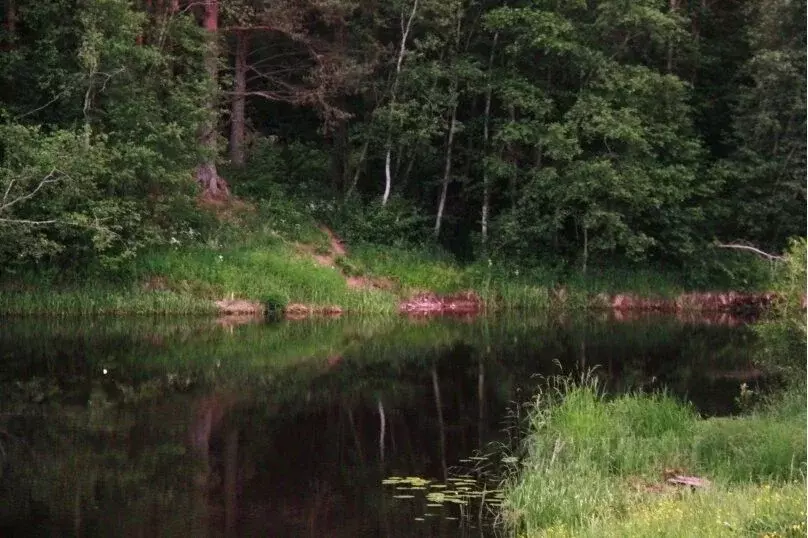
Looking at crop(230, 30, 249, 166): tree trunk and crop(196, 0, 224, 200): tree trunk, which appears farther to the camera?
crop(230, 30, 249, 166): tree trunk

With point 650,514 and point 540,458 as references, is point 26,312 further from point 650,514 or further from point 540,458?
point 650,514

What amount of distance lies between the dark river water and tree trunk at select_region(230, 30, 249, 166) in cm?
934

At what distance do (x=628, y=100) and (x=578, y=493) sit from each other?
23.9m

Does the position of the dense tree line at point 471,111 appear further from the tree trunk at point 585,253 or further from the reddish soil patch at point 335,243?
the reddish soil patch at point 335,243

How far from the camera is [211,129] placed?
29.3 m

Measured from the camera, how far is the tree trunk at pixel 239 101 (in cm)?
3244

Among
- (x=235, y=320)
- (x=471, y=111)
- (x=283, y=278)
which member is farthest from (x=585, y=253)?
(x=235, y=320)

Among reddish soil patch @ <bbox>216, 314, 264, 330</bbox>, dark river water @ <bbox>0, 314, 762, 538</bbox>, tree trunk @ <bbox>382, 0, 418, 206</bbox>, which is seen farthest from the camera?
tree trunk @ <bbox>382, 0, 418, 206</bbox>

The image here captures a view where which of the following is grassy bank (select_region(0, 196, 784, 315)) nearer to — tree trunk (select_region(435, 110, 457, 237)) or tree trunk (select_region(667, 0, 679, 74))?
tree trunk (select_region(435, 110, 457, 237))

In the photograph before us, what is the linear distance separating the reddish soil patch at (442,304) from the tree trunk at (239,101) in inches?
310

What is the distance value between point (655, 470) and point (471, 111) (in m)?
25.7

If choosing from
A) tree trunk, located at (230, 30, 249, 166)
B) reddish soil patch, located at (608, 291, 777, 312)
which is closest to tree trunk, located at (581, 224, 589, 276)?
reddish soil patch, located at (608, 291, 777, 312)

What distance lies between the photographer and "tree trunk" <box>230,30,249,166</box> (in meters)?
32.4

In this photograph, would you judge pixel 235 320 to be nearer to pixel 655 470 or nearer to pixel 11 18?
pixel 11 18
